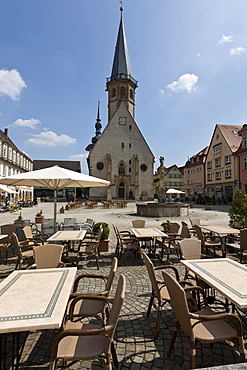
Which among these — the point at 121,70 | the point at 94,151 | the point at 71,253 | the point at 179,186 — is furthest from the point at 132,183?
the point at 71,253

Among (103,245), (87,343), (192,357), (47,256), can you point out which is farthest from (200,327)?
(103,245)

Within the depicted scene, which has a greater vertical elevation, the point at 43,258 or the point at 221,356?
the point at 43,258

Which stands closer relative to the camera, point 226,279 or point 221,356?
point 221,356

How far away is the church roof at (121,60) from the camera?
49912 millimetres

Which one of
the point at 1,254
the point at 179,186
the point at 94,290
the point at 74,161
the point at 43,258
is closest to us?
the point at 43,258

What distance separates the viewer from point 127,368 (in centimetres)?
235

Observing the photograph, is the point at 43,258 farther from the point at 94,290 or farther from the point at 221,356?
the point at 221,356

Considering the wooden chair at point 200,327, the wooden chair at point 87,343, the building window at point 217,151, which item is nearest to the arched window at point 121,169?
the building window at point 217,151

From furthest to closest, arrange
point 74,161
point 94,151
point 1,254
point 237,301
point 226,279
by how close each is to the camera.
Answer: point 74,161 → point 94,151 → point 1,254 → point 226,279 → point 237,301

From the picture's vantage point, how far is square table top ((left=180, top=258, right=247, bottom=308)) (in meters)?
2.37

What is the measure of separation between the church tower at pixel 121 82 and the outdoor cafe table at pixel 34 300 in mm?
50376

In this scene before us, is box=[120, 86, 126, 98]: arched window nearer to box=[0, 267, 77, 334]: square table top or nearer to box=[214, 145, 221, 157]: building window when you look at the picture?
box=[214, 145, 221, 157]: building window

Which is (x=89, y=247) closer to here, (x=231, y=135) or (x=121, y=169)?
(x=231, y=135)

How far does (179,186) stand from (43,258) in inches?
2260
